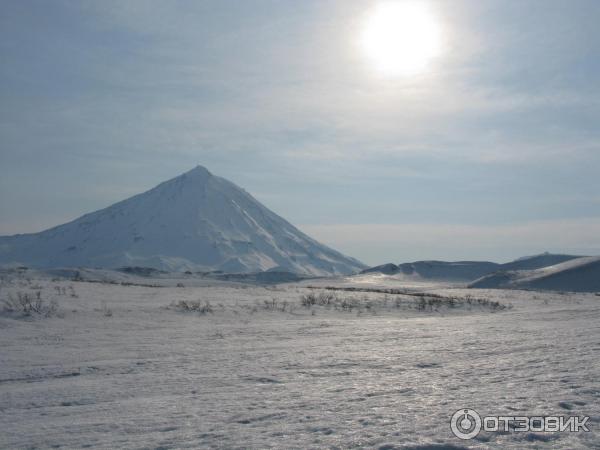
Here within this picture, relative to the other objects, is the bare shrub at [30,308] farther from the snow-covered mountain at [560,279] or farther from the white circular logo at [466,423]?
the snow-covered mountain at [560,279]

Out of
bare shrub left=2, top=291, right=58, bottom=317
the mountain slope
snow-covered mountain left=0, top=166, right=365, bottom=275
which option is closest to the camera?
bare shrub left=2, top=291, right=58, bottom=317

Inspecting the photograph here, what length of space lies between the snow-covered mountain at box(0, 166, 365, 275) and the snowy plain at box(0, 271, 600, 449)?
111929 millimetres

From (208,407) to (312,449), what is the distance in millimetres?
1918

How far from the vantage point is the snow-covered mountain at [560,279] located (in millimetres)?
55719

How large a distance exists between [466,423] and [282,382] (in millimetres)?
2952

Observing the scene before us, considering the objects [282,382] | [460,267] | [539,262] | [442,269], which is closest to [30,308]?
[282,382]

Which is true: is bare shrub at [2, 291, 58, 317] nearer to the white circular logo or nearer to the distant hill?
the white circular logo

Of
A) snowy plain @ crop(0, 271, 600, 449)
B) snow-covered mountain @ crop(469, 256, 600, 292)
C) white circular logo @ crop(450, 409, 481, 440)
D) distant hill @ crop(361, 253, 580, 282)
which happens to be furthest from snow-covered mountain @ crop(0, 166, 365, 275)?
white circular logo @ crop(450, 409, 481, 440)

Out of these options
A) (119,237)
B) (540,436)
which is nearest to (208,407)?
(540,436)

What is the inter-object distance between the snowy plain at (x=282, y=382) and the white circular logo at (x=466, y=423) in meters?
0.10

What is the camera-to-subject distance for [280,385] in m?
7.46

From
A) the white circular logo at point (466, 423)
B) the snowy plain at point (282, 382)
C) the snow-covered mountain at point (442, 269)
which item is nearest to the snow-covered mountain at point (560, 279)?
the snow-covered mountain at point (442, 269)

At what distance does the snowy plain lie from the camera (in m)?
5.38

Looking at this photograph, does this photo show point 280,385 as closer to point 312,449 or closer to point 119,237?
point 312,449
